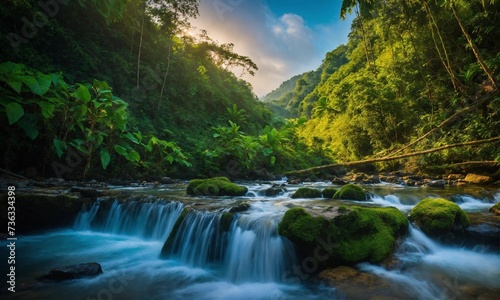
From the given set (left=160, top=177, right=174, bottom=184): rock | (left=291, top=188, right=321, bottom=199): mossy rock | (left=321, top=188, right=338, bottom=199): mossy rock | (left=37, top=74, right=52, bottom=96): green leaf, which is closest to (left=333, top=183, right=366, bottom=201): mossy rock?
(left=321, top=188, right=338, bottom=199): mossy rock

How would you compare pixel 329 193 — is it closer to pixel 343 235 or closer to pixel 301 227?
pixel 343 235

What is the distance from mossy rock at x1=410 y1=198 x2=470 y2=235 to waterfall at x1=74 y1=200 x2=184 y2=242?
557 centimetres

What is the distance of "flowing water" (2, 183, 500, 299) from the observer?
370 cm

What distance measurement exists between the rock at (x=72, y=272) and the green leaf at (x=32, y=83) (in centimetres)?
481

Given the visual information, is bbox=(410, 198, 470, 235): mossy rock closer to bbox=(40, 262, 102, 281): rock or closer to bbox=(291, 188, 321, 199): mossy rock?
bbox=(291, 188, 321, 199): mossy rock

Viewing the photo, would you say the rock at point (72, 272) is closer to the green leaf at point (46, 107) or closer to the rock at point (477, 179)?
the green leaf at point (46, 107)

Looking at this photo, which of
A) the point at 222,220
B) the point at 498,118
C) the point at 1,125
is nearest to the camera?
the point at 222,220

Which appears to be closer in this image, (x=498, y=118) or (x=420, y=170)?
(x=498, y=118)

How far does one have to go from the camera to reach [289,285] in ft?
12.9

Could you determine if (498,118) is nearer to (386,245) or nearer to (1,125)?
(386,245)

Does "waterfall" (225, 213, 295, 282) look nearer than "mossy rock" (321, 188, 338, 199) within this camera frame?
Yes

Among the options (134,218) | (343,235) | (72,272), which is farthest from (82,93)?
(343,235)

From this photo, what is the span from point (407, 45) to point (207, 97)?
15.9 meters

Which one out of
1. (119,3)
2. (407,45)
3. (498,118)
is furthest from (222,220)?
(407,45)
